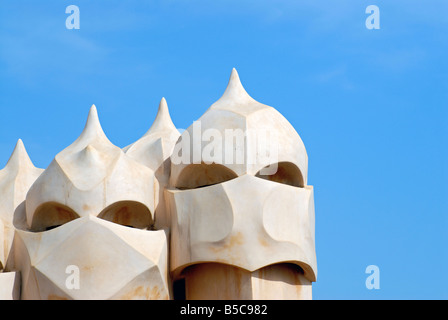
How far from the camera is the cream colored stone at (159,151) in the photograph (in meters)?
20.5

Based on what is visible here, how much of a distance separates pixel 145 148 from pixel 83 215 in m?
2.72

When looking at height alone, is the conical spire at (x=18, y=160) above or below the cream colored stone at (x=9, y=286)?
above

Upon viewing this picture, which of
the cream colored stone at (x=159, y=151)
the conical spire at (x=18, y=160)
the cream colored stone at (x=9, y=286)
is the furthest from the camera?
the conical spire at (x=18, y=160)

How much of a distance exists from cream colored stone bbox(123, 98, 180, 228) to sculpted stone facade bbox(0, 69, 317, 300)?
73 mm

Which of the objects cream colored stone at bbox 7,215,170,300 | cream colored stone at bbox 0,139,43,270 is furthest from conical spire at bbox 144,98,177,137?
cream colored stone at bbox 7,215,170,300

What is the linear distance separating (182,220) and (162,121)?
3.87 m

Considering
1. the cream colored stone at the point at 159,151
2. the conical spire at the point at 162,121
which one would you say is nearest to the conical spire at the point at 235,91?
the cream colored stone at the point at 159,151

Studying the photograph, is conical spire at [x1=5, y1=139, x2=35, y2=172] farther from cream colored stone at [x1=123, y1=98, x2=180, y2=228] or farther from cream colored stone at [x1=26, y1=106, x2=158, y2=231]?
cream colored stone at [x1=123, y1=98, x2=180, y2=228]

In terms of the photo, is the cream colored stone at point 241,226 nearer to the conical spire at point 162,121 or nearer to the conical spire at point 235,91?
the conical spire at point 235,91

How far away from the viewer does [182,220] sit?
19.7 metres

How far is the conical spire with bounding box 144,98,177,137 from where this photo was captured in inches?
896

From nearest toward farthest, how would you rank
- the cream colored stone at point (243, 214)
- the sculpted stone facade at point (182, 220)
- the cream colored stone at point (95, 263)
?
the cream colored stone at point (95, 263)
the sculpted stone facade at point (182, 220)
the cream colored stone at point (243, 214)

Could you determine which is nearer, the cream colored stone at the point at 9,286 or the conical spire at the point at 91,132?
the cream colored stone at the point at 9,286
